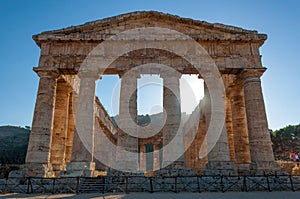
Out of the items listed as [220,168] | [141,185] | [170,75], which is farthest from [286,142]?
[141,185]

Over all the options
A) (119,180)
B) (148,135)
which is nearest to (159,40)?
(119,180)

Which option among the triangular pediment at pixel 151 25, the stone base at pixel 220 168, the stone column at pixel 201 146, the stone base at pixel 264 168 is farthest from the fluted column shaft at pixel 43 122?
the stone base at pixel 264 168

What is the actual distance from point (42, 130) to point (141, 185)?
7.90 metres

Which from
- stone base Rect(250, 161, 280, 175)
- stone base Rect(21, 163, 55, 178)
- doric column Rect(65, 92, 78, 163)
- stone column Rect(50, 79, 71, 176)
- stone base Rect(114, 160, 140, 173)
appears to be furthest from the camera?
doric column Rect(65, 92, 78, 163)

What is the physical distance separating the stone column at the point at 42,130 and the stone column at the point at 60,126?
2226mm

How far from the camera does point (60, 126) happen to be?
778 inches

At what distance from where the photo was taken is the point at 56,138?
765 inches

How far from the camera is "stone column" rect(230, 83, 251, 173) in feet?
63.2

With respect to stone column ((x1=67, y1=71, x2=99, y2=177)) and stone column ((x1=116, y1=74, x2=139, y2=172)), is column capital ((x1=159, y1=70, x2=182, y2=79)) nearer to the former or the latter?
stone column ((x1=116, y1=74, x2=139, y2=172))

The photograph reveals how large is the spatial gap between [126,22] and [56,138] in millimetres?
10341

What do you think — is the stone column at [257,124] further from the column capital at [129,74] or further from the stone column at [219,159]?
the column capital at [129,74]

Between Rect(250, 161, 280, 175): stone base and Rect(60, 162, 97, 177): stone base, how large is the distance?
33.9ft

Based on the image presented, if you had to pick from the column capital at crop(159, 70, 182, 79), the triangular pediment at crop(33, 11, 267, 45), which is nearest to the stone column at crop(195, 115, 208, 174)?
the column capital at crop(159, 70, 182, 79)

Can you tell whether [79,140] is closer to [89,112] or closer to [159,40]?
[89,112]
